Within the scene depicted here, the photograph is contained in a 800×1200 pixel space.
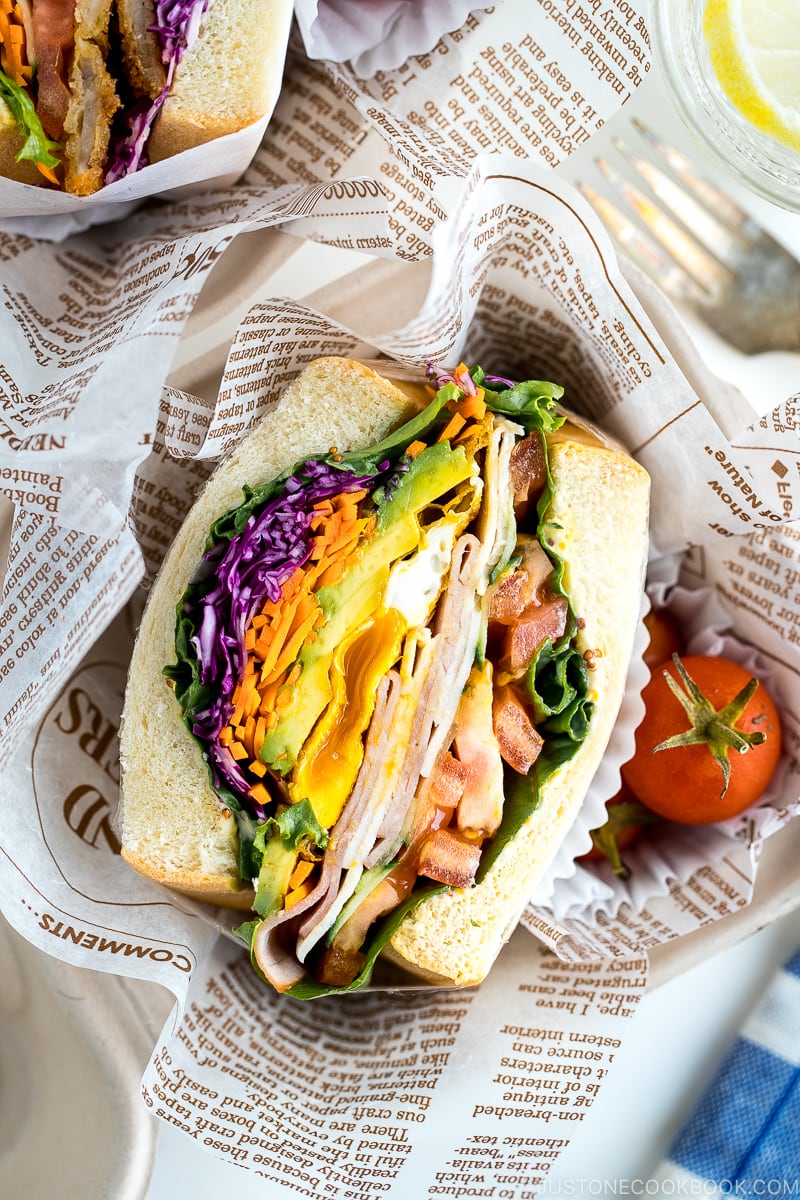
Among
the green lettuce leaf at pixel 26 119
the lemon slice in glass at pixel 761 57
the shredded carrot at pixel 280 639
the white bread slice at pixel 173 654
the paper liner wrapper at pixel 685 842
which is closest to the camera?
the shredded carrot at pixel 280 639

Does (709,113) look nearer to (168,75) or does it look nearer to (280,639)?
(168,75)

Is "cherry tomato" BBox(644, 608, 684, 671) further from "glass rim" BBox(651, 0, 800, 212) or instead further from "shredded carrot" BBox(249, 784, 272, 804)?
"glass rim" BBox(651, 0, 800, 212)

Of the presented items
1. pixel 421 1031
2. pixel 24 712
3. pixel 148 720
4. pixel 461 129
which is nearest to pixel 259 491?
pixel 148 720

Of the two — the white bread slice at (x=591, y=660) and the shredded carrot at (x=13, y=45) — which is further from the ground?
the shredded carrot at (x=13, y=45)

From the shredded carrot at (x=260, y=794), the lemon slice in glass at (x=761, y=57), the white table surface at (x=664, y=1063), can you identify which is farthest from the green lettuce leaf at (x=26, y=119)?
the white table surface at (x=664, y=1063)

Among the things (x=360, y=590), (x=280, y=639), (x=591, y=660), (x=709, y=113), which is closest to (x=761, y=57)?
(x=709, y=113)

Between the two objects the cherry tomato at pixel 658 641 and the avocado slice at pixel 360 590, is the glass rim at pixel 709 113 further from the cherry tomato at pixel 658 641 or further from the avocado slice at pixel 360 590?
the avocado slice at pixel 360 590

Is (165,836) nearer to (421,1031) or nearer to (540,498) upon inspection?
(421,1031)

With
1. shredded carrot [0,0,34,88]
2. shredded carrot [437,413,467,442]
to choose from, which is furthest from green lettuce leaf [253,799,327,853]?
shredded carrot [0,0,34,88]
